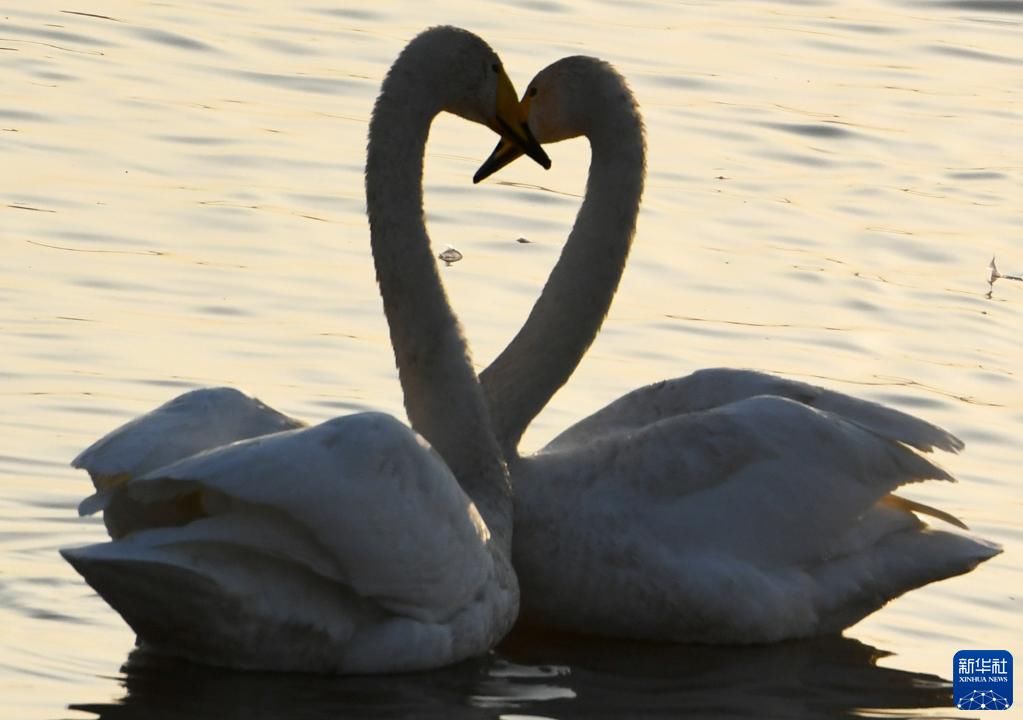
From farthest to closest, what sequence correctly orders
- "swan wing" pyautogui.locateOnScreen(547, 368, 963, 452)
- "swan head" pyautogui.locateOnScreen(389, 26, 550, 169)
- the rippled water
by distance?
"swan wing" pyautogui.locateOnScreen(547, 368, 963, 452), "swan head" pyautogui.locateOnScreen(389, 26, 550, 169), the rippled water

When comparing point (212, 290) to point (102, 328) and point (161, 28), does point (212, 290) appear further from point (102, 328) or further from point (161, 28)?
point (161, 28)

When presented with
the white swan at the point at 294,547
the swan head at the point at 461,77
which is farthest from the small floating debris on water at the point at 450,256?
the white swan at the point at 294,547

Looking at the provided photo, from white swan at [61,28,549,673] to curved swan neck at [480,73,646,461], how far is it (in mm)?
964

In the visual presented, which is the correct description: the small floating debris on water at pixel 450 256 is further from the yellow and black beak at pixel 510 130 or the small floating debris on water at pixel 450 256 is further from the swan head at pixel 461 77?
the swan head at pixel 461 77

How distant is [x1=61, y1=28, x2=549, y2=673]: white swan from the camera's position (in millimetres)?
7480

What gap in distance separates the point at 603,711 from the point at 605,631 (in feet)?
2.71

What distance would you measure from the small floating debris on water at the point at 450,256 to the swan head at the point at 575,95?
3052 millimetres

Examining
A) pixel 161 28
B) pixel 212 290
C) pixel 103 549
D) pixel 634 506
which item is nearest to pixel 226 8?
pixel 161 28

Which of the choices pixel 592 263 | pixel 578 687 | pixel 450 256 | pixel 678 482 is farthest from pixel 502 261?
pixel 578 687

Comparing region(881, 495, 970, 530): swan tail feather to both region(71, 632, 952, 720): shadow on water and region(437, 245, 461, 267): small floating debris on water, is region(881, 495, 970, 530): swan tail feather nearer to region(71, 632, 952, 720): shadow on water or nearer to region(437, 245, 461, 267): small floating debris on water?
region(71, 632, 952, 720): shadow on water

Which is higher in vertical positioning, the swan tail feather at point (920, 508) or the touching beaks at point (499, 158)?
the touching beaks at point (499, 158)

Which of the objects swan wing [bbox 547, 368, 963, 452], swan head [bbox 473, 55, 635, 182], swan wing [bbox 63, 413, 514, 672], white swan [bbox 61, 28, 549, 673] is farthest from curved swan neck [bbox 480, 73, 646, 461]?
swan wing [bbox 63, 413, 514, 672]

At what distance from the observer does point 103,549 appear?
7418 millimetres

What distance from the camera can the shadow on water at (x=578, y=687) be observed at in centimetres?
771
